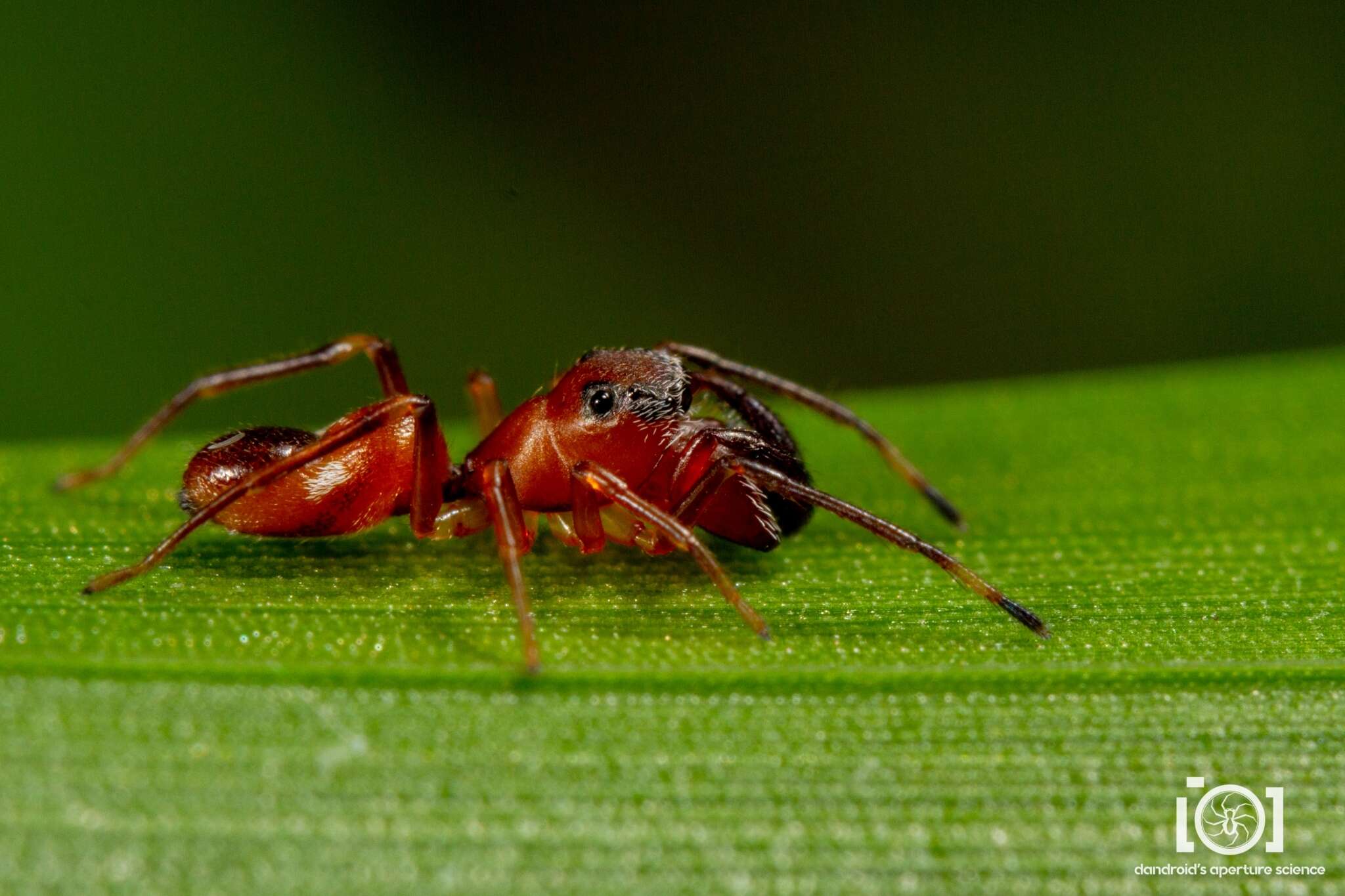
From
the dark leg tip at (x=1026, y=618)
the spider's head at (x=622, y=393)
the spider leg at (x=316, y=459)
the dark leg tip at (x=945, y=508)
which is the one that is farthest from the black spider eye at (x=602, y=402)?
the dark leg tip at (x=1026, y=618)

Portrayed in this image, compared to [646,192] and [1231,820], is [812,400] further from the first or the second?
[646,192]

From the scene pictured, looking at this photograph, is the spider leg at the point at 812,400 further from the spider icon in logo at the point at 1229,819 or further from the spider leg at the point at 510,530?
the spider icon in logo at the point at 1229,819

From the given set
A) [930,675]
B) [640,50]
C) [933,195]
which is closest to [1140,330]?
[933,195]

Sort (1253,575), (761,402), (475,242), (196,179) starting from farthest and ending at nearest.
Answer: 1. (475,242)
2. (196,179)
3. (761,402)
4. (1253,575)

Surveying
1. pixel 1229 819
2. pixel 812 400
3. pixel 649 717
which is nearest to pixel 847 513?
pixel 812 400

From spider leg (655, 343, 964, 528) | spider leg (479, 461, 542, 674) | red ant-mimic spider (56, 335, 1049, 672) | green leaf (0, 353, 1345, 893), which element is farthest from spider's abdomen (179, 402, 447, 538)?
spider leg (655, 343, 964, 528)

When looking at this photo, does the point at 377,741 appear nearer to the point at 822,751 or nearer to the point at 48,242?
the point at 822,751
